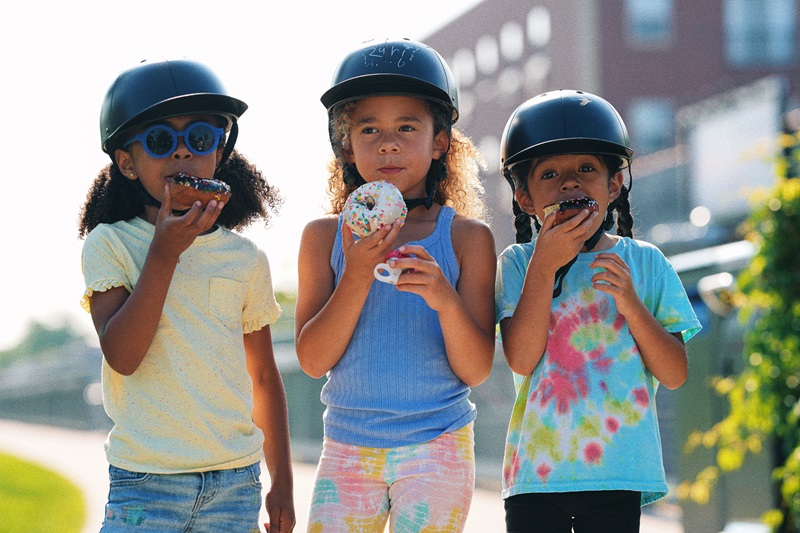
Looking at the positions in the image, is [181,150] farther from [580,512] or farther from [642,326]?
[580,512]

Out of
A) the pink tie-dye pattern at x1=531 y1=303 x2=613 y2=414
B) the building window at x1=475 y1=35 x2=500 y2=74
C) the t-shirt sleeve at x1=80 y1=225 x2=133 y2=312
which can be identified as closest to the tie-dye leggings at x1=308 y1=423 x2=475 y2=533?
the pink tie-dye pattern at x1=531 y1=303 x2=613 y2=414

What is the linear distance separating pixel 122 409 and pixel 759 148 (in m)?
4.97

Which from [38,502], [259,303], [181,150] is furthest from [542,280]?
[38,502]

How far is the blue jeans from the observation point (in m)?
3.22

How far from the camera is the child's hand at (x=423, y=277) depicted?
127 inches

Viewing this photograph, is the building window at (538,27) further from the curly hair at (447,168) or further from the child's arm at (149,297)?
the child's arm at (149,297)

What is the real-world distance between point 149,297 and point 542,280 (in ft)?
3.72

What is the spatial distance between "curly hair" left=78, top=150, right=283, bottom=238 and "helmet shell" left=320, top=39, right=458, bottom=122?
0.39 metres

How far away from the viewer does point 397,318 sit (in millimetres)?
3475

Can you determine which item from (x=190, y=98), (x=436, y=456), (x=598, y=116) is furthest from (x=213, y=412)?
(x=598, y=116)

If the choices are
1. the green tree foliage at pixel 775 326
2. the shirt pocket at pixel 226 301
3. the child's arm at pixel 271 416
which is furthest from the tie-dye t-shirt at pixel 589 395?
the green tree foliage at pixel 775 326

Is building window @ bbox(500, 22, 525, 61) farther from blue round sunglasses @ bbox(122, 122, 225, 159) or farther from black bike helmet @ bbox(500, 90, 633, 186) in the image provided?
blue round sunglasses @ bbox(122, 122, 225, 159)

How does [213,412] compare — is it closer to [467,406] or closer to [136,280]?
[136,280]

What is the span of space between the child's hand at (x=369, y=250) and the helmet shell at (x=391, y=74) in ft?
1.69
